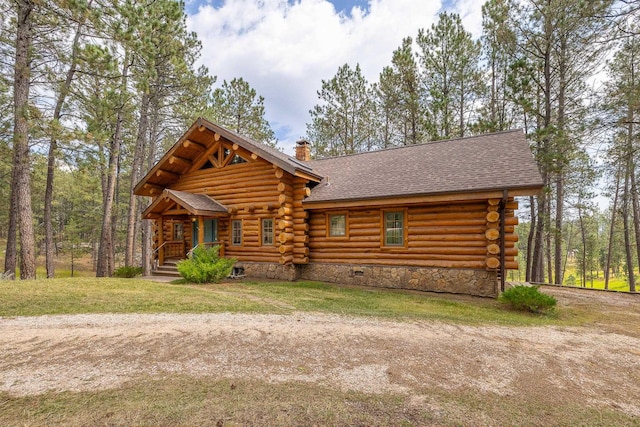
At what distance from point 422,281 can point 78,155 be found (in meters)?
15.2

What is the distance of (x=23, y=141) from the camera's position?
10484mm

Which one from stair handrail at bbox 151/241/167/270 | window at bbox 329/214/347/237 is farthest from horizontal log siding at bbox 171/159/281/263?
stair handrail at bbox 151/241/167/270

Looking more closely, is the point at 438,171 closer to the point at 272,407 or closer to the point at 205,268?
the point at 205,268

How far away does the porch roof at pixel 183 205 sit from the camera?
486 inches

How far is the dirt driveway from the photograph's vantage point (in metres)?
3.69

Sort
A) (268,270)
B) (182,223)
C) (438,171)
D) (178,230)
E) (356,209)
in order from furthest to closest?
1. (178,230)
2. (182,223)
3. (268,270)
4. (356,209)
5. (438,171)


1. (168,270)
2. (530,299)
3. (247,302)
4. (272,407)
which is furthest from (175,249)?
(530,299)

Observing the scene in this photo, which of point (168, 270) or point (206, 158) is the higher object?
point (206, 158)

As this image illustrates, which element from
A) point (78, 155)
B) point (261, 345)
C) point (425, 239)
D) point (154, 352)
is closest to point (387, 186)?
point (425, 239)

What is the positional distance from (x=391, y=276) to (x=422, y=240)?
5.65 feet

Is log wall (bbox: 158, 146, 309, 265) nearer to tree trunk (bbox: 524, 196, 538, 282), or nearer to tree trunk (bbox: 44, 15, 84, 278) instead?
tree trunk (bbox: 44, 15, 84, 278)

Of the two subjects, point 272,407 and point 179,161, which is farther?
point 179,161

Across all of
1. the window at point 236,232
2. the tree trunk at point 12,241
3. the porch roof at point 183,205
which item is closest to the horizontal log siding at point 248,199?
the window at point 236,232

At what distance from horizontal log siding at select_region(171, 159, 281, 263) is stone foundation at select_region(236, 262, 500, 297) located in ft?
Answer: 1.86
